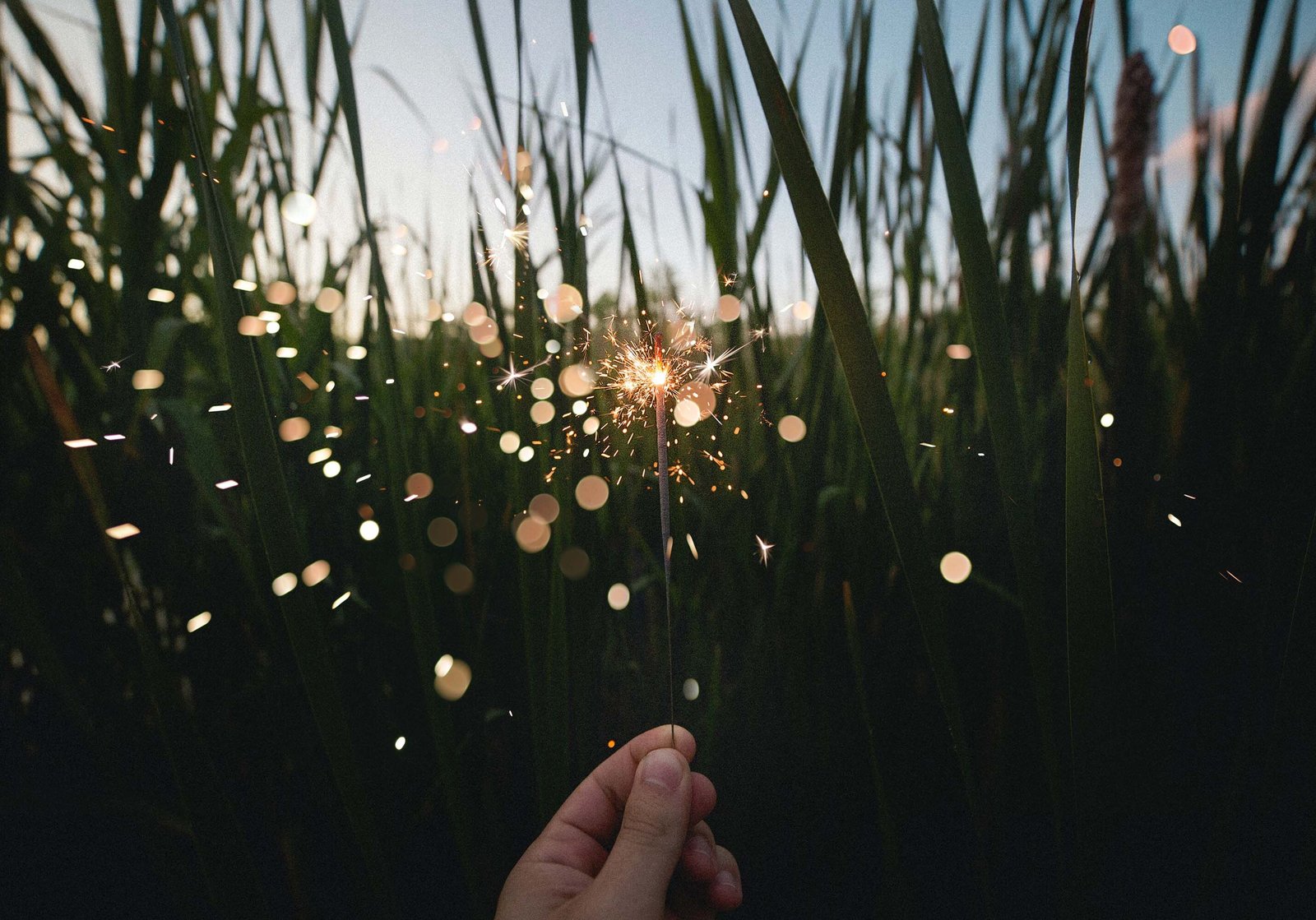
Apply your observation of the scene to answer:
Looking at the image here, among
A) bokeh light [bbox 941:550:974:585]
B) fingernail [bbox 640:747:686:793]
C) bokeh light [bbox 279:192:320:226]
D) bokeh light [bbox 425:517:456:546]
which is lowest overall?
fingernail [bbox 640:747:686:793]

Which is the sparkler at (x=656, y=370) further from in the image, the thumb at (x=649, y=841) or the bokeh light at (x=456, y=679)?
the bokeh light at (x=456, y=679)

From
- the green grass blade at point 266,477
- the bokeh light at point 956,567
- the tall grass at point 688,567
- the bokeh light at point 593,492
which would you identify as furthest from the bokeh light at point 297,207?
the bokeh light at point 956,567

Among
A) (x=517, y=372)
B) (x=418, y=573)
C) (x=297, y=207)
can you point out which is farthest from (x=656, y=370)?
(x=297, y=207)

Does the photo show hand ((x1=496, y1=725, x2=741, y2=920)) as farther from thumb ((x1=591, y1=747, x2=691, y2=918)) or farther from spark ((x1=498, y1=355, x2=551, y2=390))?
spark ((x1=498, y1=355, x2=551, y2=390))

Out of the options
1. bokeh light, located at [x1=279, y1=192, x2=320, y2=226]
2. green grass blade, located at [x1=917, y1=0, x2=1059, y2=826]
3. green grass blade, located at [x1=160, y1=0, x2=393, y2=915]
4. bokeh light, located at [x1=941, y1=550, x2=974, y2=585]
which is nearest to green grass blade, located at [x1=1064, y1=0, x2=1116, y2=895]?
green grass blade, located at [x1=917, y1=0, x2=1059, y2=826]

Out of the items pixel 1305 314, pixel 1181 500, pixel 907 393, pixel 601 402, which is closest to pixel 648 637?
pixel 601 402

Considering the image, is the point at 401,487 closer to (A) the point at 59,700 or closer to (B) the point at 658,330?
(B) the point at 658,330
